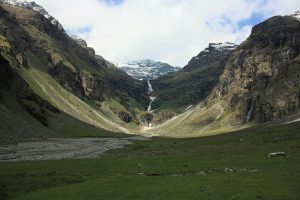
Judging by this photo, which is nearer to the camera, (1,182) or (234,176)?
(234,176)

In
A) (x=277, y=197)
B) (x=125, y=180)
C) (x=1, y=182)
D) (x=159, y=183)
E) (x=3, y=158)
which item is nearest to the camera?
(x=277, y=197)

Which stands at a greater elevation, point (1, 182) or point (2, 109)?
point (2, 109)

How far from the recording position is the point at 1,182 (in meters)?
54.6

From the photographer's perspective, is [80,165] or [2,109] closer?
[80,165]

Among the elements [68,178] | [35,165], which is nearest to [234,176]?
[68,178]

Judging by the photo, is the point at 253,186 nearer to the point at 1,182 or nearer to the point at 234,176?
the point at 234,176

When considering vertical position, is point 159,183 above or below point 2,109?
below

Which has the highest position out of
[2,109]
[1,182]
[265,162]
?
[2,109]

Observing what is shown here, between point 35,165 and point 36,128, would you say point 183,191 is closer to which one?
point 35,165

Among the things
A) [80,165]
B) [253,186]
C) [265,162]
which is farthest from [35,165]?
[253,186]

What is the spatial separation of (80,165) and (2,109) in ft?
340

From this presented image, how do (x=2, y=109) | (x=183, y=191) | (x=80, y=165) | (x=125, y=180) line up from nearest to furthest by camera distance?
(x=183, y=191)
(x=125, y=180)
(x=80, y=165)
(x=2, y=109)

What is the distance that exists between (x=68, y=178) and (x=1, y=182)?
28.7 feet

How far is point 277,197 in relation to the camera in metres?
36.2
